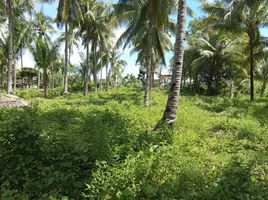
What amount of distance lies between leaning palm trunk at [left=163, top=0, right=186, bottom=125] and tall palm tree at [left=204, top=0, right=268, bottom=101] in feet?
30.5

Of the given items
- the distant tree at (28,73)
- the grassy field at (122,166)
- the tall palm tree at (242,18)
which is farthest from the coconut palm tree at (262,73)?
the distant tree at (28,73)

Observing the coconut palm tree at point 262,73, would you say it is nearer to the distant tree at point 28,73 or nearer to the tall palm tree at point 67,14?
the tall palm tree at point 67,14

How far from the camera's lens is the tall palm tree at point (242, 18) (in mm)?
17562

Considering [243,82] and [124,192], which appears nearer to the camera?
[124,192]

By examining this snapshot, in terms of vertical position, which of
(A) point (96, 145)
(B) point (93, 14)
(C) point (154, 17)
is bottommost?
(A) point (96, 145)

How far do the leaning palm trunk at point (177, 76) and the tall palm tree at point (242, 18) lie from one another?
9.29m

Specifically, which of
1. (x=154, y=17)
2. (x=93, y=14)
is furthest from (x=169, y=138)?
(x=93, y=14)

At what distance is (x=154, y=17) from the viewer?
15805 mm

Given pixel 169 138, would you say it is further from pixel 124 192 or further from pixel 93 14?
pixel 93 14

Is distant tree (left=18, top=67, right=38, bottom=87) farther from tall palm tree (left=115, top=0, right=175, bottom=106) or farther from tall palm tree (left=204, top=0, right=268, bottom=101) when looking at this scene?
tall palm tree (left=204, top=0, right=268, bottom=101)

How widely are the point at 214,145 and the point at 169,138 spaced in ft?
4.46

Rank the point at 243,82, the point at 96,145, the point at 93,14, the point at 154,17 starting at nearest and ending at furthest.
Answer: the point at 96,145
the point at 154,17
the point at 93,14
the point at 243,82

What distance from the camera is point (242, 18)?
18.5m

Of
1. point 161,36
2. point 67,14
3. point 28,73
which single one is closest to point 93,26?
point 67,14
